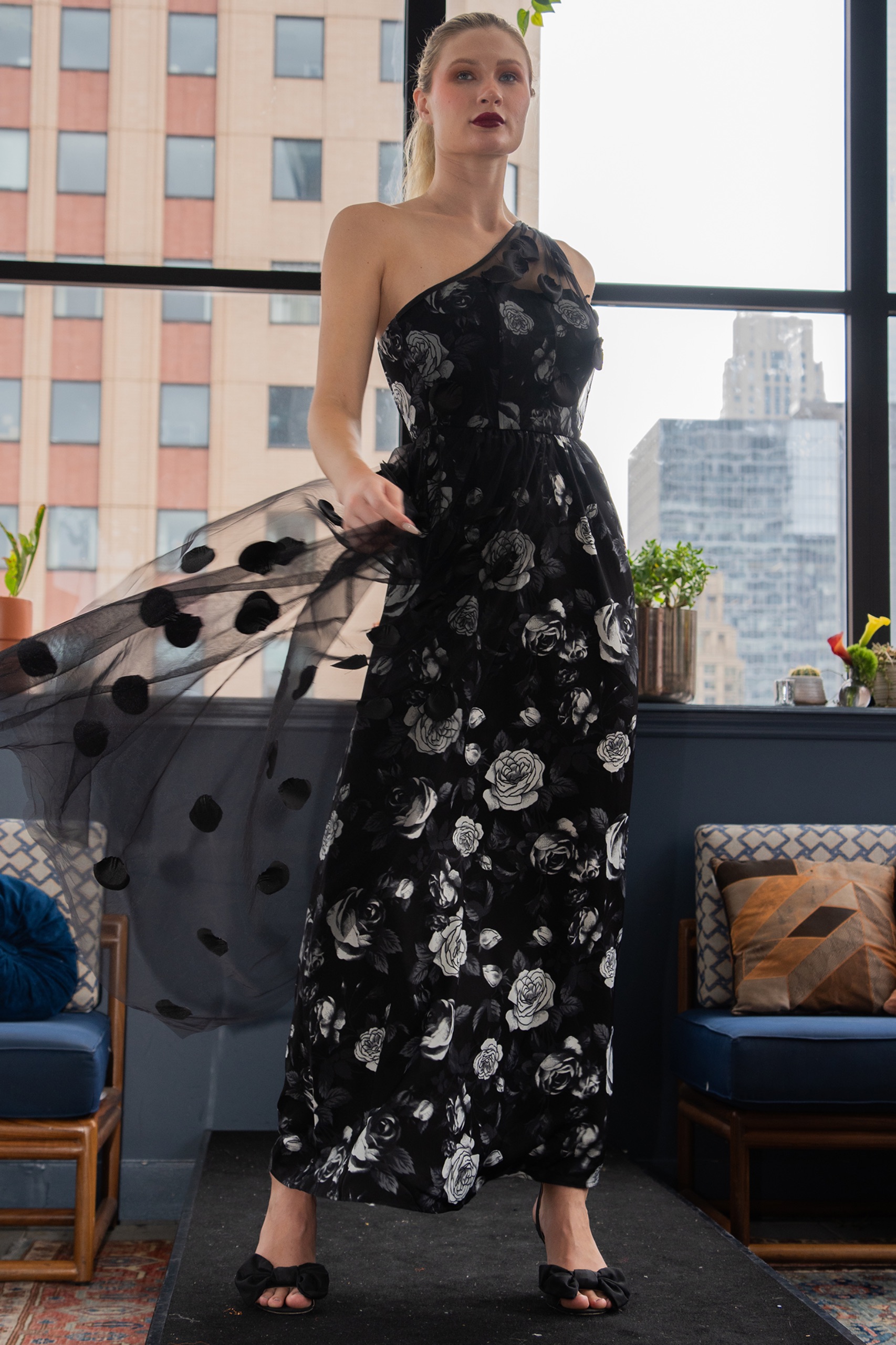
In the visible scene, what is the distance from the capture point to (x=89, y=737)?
4.34ft

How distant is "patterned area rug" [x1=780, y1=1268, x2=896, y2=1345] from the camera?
1822mm

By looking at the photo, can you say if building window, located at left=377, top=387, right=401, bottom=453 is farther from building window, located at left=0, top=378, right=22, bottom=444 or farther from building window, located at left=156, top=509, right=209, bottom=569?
building window, located at left=0, top=378, right=22, bottom=444

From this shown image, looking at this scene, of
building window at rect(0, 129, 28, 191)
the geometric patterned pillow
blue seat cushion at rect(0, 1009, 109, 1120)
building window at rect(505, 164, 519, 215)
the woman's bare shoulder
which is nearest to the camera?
the woman's bare shoulder

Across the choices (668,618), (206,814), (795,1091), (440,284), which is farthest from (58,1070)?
(668,618)

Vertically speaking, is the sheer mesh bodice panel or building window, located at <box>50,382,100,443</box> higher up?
building window, located at <box>50,382,100,443</box>

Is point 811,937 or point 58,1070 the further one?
point 811,937

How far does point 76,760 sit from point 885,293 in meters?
2.70

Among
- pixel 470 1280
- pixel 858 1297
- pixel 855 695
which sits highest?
pixel 855 695

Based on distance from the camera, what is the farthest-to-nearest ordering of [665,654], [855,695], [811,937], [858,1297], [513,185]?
[513,185] < [855,695] < [665,654] < [811,937] < [858,1297]

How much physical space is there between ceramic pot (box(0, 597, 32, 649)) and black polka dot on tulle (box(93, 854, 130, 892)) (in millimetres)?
1342

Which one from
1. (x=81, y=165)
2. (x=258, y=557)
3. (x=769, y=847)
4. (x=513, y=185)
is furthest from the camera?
(x=513, y=185)

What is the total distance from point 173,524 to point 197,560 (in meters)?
1.59

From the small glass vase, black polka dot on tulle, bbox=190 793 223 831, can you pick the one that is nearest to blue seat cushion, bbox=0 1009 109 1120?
black polka dot on tulle, bbox=190 793 223 831

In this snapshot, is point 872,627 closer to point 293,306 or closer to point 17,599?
point 293,306
